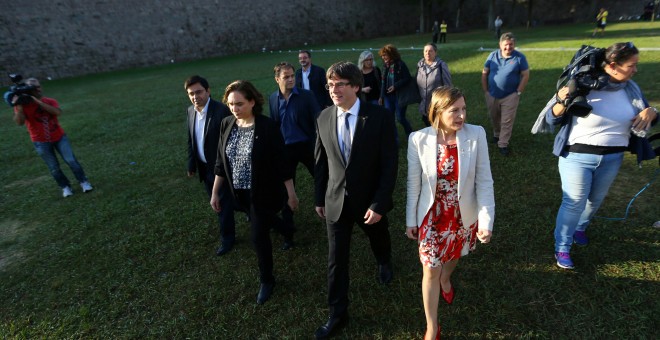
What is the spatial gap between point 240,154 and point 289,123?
1042mm

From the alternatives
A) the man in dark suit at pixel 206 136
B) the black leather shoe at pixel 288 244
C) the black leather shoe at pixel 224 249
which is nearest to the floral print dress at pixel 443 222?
the black leather shoe at pixel 288 244

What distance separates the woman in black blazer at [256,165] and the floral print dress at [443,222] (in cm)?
114

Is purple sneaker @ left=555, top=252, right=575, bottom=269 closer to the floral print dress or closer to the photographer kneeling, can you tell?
the photographer kneeling

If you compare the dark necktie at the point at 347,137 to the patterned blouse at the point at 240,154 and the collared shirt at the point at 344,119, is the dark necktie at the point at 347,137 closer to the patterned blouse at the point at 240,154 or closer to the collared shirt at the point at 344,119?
the collared shirt at the point at 344,119

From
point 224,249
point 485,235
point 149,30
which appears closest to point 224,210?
point 224,249

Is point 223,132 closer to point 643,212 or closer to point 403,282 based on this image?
point 403,282

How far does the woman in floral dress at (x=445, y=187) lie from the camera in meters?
2.23

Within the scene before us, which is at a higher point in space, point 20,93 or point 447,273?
point 20,93

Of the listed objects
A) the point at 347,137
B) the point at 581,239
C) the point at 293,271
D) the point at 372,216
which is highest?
the point at 347,137

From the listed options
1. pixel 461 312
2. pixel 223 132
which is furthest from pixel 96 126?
pixel 461 312

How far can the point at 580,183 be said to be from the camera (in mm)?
2793

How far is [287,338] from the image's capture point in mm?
2676

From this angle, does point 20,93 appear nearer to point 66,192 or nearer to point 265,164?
point 66,192

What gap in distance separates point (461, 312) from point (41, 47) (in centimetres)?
2545
